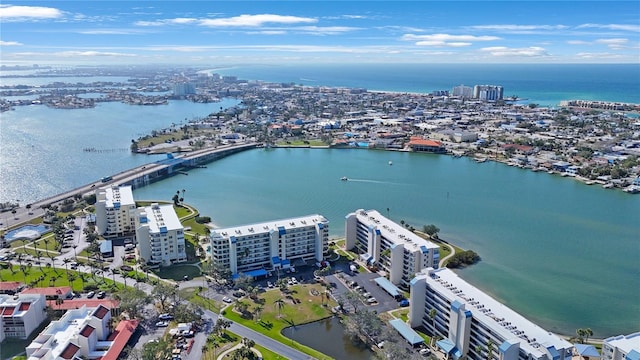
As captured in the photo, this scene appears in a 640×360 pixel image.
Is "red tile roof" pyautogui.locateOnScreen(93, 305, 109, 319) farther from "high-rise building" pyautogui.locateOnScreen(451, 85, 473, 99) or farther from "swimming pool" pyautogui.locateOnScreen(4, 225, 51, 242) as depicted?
"high-rise building" pyautogui.locateOnScreen(451, 85, 473, 99)

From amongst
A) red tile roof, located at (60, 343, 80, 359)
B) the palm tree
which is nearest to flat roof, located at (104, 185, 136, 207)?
the palm tree

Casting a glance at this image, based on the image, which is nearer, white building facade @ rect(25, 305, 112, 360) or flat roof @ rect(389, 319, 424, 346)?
white building facade @ rect(25, 305, 112, 360)

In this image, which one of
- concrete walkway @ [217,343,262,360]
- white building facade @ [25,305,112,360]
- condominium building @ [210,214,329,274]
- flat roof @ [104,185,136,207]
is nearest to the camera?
white building facade @ [25,305,112,360]

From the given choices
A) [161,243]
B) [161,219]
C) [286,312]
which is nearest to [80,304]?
[161,243]

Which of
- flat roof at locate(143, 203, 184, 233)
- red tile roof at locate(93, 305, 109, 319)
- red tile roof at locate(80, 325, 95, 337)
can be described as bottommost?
red tile roof at locate(80, 325, 95, 337)

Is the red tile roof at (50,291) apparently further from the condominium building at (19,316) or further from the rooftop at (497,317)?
the rooftop at (497,317)

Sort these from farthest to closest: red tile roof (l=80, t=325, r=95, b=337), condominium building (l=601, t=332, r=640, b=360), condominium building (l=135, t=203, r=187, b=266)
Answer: condominium building (l=135, t=203, r=187, b=266) → red tile roof (l=80, t=325, r=95, b=337) → condominium building (l=601, t=332, r=640, b=360)

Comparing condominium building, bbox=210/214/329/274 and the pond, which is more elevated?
condominium building, bbox=210/214/329/274
